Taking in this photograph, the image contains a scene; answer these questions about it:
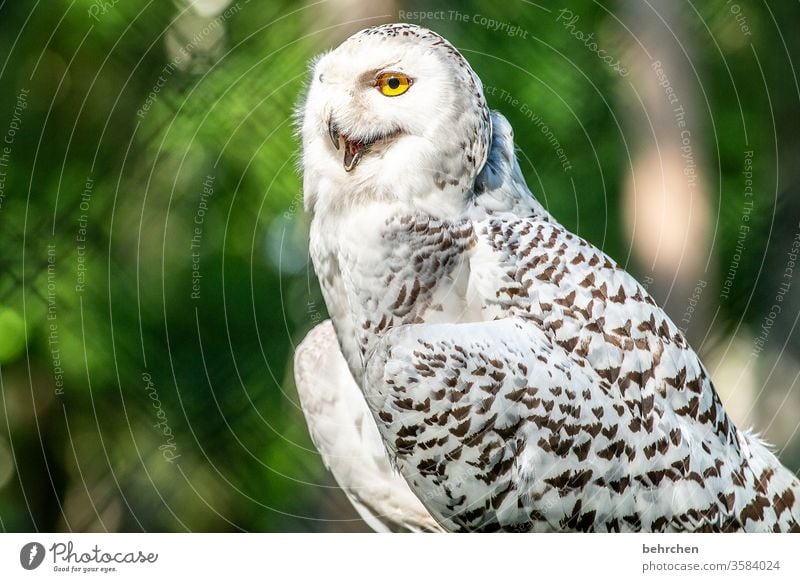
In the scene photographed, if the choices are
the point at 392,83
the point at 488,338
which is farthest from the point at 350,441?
the point at 392,83

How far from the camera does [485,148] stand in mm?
→ 886

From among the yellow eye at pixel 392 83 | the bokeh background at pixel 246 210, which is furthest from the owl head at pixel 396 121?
the bokeh background at pixel 246 210

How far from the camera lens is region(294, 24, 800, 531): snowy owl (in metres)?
0.79

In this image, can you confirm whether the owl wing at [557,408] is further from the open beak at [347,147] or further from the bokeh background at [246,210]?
→ the bokeh background at [246,210]

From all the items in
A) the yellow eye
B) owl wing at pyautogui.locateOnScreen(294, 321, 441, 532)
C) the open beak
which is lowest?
owl wing at pyautogui.locateOnScreen(294, 321, 441, 532)

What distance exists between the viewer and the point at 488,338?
80 cm

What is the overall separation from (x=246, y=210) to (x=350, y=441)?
0.51 m

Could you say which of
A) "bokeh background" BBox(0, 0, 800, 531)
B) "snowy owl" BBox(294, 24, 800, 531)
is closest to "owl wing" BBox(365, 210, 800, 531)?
"snowy owl" BBox(294, 24, 800, 531)

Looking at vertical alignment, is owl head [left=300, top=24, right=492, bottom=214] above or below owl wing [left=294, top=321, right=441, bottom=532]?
above

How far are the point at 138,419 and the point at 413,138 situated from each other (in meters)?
0.85

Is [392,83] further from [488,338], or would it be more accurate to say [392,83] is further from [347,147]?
[488,338]

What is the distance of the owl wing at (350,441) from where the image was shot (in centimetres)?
105

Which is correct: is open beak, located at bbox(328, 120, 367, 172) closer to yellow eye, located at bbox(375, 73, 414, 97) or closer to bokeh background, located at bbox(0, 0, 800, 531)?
yellow eye, located at bbox(375, 73, 414, 97)

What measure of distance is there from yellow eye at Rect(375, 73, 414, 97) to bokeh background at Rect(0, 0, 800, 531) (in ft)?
0.84
